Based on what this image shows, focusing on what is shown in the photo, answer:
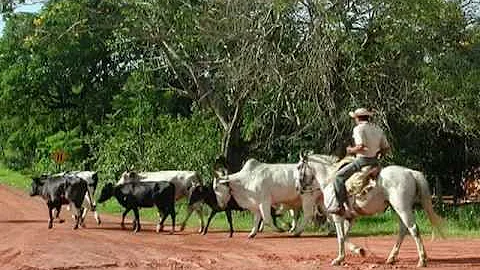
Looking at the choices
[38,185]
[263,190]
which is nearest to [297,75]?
[263,190]

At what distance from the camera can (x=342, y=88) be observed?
22.1 metres

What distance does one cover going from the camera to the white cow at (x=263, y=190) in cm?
2027

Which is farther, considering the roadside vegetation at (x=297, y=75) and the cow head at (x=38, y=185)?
the cow head at (x=38, y=185)

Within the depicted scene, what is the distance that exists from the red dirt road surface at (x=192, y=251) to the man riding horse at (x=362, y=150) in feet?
3.93

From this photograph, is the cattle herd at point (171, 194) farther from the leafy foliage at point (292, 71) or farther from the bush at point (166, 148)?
the bush at point (166, 148)

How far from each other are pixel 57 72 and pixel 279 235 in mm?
34994

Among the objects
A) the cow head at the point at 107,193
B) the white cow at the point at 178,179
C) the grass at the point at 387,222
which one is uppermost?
the white cow at the point at 178,179

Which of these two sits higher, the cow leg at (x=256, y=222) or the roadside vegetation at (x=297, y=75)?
the roadside vegetation at (x=297, y=75)

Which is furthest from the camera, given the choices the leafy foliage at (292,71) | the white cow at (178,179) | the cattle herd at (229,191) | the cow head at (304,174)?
the white cow at (178,179)

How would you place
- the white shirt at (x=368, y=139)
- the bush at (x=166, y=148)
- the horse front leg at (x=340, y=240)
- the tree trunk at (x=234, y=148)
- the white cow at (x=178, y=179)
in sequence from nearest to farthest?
1. the white shirt at (x=368, y=139)
2. the horse front leg at (x=340, y=240)
3. the white cow at (x=178, y=179)
4. the tree trunk at (x=234, y=148)
5. the bush at (x=166, y=148)

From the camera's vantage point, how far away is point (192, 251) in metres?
16.4

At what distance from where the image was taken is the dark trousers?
44.7 feet

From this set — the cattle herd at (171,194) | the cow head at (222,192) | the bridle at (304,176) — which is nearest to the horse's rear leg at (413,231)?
the bridle at (304,176)

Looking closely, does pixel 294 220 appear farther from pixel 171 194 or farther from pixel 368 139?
pixel 368 139
